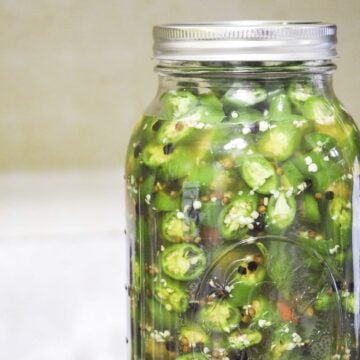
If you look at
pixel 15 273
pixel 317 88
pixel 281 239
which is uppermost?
pixel 317 88

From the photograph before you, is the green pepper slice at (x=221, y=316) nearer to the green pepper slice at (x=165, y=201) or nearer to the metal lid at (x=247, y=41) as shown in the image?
the green pepper slice at (x=165, y=201)

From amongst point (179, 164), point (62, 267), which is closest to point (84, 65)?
point (62, 267)

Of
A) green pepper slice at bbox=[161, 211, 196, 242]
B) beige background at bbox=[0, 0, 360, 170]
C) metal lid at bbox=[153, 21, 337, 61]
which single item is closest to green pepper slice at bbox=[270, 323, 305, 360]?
green pepper slice at bbox=[161, 211, 196, 242]

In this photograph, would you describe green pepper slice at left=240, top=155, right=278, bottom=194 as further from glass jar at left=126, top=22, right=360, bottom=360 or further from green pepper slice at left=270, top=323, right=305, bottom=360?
green pepper slice at left=270, top=323, right=305, bottom=360

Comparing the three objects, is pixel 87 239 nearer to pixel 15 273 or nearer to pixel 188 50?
pixel 15 273

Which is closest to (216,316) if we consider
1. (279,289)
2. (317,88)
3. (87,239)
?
(279,289)
